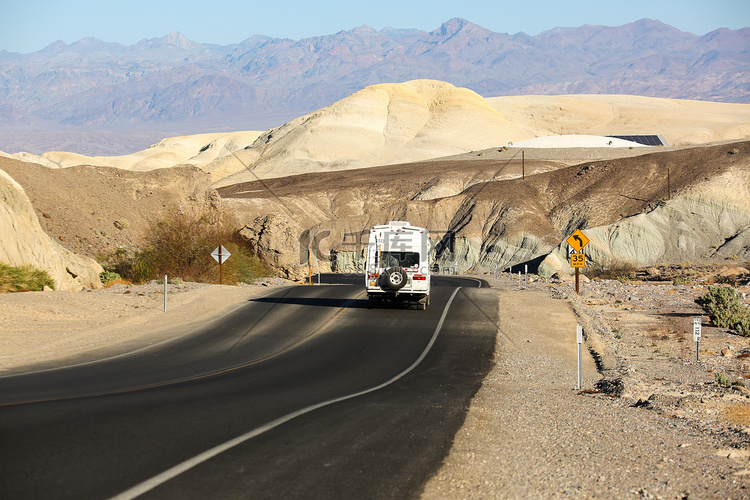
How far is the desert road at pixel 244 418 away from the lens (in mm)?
7316

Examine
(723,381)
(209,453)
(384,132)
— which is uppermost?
Result: (384,132)

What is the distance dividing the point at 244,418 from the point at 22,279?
19911 mm

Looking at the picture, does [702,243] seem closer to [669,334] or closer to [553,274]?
[553,274]

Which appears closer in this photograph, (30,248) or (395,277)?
(395,277)

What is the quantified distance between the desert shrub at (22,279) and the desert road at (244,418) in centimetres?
963

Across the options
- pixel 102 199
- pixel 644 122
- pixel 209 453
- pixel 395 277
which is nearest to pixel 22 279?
pixel 395 277

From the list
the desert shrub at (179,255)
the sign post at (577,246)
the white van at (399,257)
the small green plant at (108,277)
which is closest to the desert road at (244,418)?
the white van at (399,257)

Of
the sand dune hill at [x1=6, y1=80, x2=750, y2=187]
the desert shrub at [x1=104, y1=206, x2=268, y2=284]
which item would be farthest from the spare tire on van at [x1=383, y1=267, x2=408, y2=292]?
the sand dune hill at [x1=6, y1=80, x2=750, y2=187]

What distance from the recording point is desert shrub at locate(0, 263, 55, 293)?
26.0m

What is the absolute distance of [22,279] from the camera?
26656 mm

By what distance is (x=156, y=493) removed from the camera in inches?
271

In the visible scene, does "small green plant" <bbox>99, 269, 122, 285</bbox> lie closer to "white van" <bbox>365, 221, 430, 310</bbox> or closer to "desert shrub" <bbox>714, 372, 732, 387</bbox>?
"white van" <bbox>365, 221, 430, 310</bbox>

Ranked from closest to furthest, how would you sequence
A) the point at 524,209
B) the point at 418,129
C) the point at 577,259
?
the point at 577,259
the point at 524,209
the point at 418,129

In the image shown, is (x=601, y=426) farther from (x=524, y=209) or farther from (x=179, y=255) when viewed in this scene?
(x=524, y=209)
